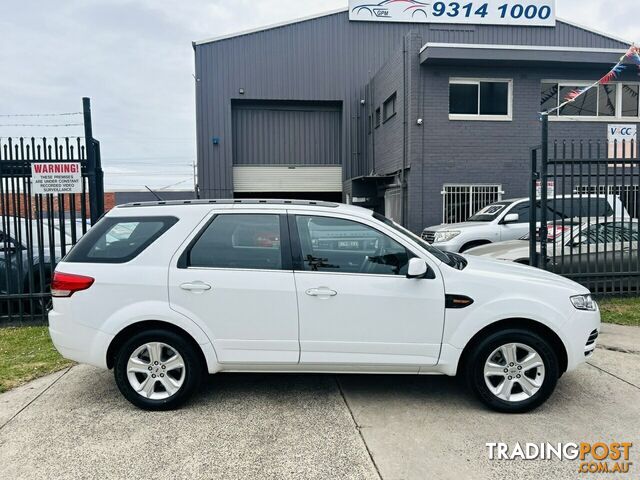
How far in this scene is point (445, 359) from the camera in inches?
153

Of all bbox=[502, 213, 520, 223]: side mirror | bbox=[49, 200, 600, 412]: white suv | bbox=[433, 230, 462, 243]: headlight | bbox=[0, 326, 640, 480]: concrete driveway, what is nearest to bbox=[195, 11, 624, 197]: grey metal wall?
Result: bbox=[433, 230, 462, 243]: headlight

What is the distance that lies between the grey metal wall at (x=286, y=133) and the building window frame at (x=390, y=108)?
3.87m

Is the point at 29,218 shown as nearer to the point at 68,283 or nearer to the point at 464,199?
the point at 68,283

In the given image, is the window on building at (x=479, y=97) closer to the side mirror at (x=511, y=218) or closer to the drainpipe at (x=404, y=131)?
the drainpipe at (x=404, y=131)

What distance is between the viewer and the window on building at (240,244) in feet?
13.0

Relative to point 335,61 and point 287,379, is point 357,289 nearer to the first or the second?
point 287,379

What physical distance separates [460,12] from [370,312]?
19.1 meters

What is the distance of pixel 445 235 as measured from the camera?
33.9 ft

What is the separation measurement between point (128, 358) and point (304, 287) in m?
1.48

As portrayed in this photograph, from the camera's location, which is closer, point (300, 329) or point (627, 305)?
point (300, 329)

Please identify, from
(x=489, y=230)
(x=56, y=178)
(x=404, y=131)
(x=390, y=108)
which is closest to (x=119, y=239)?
(x=56, y=178)

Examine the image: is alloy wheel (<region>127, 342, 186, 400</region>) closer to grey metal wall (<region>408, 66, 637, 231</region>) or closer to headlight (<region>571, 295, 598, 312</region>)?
headlight (<region>571, 295, 598, 312</region>)

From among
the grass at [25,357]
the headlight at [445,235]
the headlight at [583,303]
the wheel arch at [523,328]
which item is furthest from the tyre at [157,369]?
the headlight at [445,235]

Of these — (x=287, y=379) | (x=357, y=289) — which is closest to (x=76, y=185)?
(x=287, y=379)
